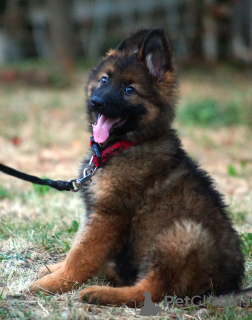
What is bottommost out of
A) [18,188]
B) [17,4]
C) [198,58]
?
[18,188]

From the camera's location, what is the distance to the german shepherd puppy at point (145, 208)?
8.96 ft

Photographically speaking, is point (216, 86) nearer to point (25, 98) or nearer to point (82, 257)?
point (25, 98)

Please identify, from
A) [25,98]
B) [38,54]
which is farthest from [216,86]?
[38,54]

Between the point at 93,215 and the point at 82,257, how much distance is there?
27cm

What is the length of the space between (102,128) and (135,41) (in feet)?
2.59

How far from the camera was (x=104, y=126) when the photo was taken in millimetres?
3180

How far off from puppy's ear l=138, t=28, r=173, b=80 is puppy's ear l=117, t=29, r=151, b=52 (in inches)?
9.1

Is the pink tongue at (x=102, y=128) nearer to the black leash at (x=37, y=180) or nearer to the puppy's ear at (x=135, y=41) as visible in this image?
the black leash at (x=37, y=180)

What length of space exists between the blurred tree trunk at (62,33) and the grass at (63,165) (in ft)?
Answer: 3.63

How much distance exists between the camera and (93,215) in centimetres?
299

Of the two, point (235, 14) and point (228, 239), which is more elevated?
point (235, 14)

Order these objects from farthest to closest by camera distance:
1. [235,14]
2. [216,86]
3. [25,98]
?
1. [235,14]
2. [216,86]
3. [25,98]

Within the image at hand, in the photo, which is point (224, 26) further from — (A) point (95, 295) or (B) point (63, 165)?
(A) point (95, 295)

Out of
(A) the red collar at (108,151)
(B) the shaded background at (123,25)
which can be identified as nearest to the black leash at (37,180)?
(A) the red collar at (108,151)
